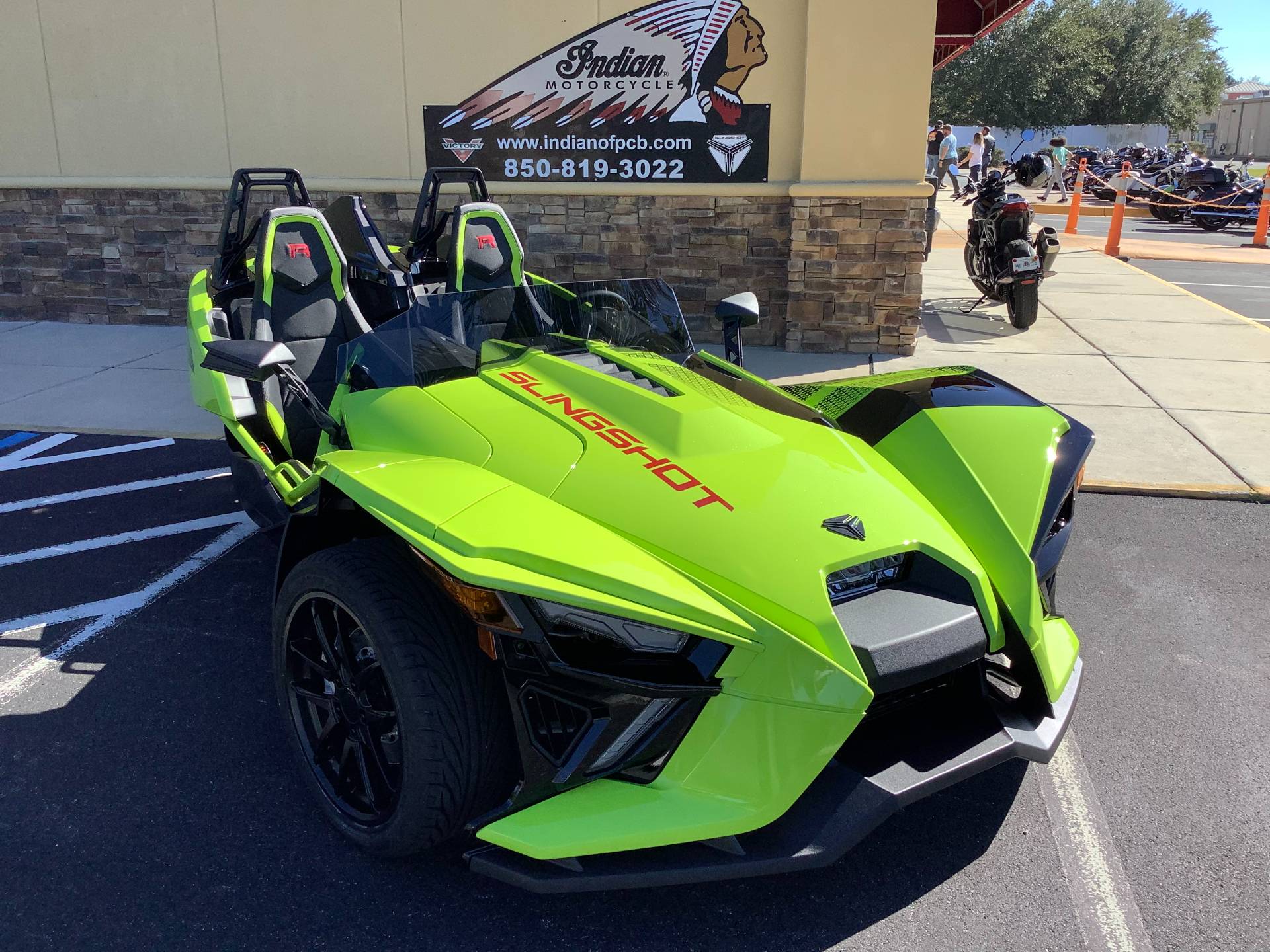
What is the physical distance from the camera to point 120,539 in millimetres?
4414

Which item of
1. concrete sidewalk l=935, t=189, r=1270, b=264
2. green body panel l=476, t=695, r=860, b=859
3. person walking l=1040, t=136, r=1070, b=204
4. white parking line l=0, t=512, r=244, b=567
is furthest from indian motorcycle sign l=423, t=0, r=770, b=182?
person walking l=1040, t=136, r=1070, b=204

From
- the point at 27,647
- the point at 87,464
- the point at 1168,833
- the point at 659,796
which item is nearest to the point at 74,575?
the point at 27,647

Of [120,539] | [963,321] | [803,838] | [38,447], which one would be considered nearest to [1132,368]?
[963,321]

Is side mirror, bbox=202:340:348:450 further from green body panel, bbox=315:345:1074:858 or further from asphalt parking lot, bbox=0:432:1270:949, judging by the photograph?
asphalt parking lot, bbox=0:432:1270:949

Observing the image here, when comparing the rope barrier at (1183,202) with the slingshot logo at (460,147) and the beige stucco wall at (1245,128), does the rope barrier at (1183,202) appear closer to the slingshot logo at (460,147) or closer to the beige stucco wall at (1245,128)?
the slingshot logo at (460,147)

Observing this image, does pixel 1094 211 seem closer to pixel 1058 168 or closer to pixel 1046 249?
pixel 1058 168

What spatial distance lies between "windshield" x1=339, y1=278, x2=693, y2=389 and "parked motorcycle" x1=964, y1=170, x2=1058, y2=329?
21.3 feet

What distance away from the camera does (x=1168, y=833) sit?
8.25 ft

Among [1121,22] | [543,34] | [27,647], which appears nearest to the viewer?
[27,647]

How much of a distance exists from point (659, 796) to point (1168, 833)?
4.90ft

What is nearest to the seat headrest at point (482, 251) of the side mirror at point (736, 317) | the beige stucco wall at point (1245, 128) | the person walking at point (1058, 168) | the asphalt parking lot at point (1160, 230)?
the side mirror at point (736, 317)

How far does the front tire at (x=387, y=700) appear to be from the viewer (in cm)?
215

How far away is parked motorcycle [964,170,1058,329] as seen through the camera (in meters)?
8.94

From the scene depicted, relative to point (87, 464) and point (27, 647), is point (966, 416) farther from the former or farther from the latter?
point (87, 464)
